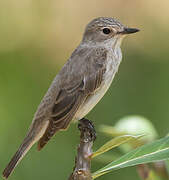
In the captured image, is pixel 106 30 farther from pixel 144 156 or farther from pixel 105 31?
pixel 144 156

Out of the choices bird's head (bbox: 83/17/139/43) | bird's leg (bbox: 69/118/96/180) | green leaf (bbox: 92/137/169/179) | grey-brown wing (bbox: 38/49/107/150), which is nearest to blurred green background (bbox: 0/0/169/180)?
bird's head (bbox: 83/17/139/43)

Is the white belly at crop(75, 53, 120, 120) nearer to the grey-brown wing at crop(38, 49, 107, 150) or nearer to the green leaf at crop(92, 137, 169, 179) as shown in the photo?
the grey-brown wing at crop(38, 49, 107, 150)

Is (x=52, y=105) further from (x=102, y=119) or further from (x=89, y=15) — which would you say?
(x=89, y=15)

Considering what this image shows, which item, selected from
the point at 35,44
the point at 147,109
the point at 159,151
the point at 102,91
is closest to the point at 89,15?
the point at 35,44

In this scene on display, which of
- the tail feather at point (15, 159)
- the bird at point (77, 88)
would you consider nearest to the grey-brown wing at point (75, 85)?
the bird at point (77, 88)

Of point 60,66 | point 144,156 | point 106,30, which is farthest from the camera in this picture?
point 60,66

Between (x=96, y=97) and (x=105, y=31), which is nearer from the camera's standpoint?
(x=96, y=97)

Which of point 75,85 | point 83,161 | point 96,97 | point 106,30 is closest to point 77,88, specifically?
point 75,85
